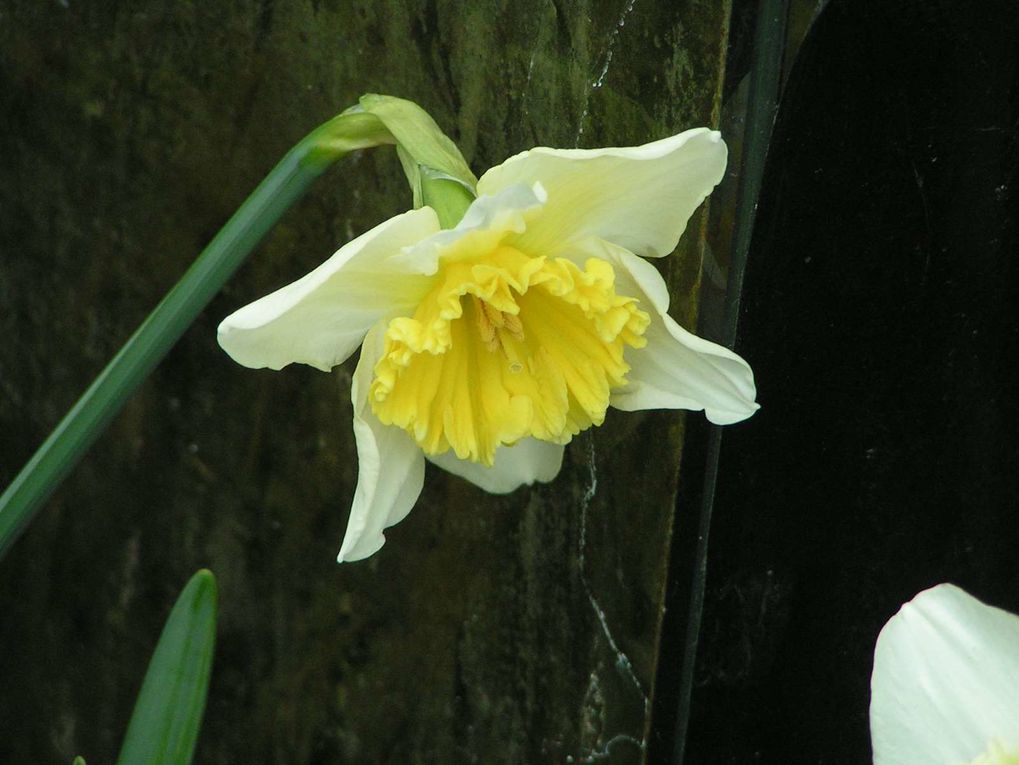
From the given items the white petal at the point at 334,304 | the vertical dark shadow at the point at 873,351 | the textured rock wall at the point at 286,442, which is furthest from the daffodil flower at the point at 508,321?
the textured rock wall at the point at 286,442

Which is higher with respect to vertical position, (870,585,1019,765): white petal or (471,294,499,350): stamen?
(471,294,499,350): stamen

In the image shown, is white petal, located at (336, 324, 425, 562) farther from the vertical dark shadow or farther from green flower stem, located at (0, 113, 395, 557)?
the vertical dark shadow

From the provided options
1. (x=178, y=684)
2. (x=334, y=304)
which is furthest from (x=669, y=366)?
(x=178, y=684)

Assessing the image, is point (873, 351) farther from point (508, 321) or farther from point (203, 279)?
point (203, 279)

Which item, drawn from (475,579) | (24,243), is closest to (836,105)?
(475,579)

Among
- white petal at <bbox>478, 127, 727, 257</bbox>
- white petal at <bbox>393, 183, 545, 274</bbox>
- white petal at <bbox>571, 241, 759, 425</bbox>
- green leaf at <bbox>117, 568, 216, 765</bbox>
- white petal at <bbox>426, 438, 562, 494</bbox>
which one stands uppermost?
white petal at <bbox>478, 127, 727, 257</bbox>

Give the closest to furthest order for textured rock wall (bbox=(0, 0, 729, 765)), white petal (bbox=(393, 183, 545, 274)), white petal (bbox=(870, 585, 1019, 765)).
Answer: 1. white petal (bbox=(870, 585, 1019, 765))
2. white petal (bbox=(393, 183, 545, 274))
3. textured rock wall (bbox=(0, 0, 729, 765))

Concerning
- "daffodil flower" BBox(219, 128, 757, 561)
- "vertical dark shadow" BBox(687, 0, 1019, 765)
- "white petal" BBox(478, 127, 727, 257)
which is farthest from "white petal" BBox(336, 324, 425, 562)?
"vertical dark shadow" BBox(687, 0, 1019, 765)

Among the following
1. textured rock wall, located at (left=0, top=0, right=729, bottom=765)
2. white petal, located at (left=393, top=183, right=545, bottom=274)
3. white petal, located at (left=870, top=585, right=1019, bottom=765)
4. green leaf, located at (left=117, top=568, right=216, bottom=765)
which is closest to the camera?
white petal, located at (left=870, top=585, right=1019, bottom=765)

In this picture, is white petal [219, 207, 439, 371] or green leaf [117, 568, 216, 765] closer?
white petal [219, 207, 439, 371]
